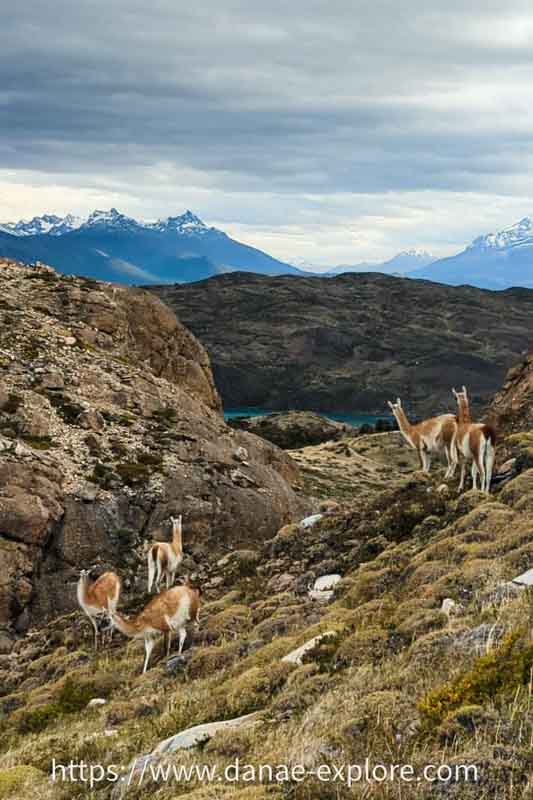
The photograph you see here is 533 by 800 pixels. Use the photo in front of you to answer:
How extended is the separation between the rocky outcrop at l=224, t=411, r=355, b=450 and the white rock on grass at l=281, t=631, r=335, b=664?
87.3m

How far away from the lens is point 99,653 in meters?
17.8

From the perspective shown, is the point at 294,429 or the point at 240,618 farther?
the point at 294,429

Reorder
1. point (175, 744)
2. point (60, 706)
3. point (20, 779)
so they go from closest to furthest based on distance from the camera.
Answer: point (175, 744) < point (20, 779) < point (60, 706)

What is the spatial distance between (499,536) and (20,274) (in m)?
35.8

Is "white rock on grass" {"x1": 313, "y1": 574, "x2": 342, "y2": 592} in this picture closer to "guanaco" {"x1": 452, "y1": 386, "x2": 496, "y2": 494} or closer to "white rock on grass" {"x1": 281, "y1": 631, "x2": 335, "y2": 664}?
"guanaco" {"x1": 452, "y1": 386, "x2": 496, "y2": 494}

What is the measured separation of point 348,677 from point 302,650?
6.95ft

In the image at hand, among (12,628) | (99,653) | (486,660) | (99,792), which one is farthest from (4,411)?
(486,660)

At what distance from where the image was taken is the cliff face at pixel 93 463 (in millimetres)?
24578

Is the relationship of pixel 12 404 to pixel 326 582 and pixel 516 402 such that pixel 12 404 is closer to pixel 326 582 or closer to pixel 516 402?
pixel 326 582

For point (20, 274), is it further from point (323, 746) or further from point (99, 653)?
point (323, 746)

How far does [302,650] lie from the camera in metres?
12.9

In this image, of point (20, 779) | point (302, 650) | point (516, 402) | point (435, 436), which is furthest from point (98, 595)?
point (516, 402)

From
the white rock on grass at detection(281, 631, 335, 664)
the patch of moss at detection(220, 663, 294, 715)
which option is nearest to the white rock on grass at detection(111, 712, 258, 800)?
the patch of moss at detection(220, 663, 294, 715)

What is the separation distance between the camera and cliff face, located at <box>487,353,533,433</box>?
93.8 feet
